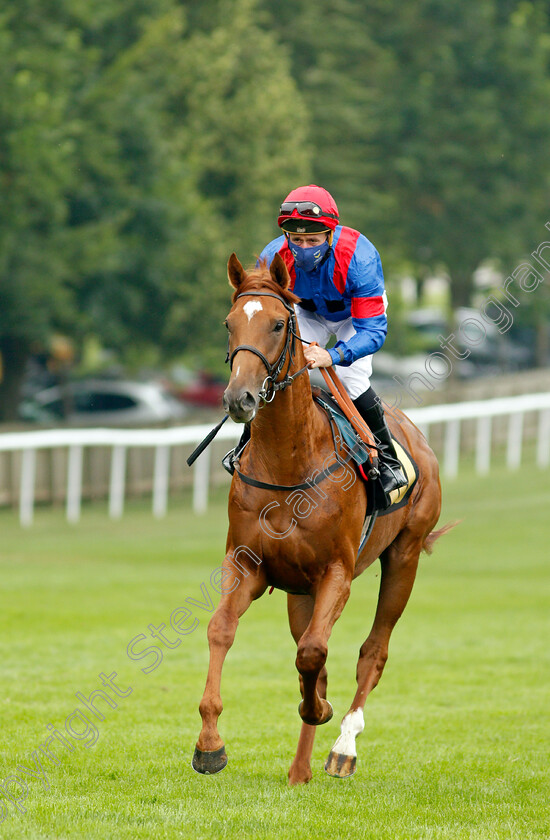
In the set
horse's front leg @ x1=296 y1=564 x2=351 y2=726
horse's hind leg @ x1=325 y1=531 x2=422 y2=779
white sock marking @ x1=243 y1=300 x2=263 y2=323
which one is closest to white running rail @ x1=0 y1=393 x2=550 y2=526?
horse's hind leg @ x1=325 y1=531 x2=422 y2=779

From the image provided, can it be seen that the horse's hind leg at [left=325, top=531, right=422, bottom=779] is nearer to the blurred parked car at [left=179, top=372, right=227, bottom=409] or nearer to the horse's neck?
the horse's neck

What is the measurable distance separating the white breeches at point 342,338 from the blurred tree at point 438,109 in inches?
915

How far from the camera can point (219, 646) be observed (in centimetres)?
531

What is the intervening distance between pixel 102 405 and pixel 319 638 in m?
21.3

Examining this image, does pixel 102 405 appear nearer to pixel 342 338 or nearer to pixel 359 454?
pixel 342 338

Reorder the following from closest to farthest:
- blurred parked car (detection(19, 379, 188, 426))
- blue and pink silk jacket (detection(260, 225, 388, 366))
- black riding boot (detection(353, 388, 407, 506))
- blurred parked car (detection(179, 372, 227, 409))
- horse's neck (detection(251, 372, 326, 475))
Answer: horse's neck (detection(251, 372, 326, 475)) → blue and pink silk jacket (detection(260, 225, 388, 366)) → black riding boot (detection(353, 388, 407, 506)) → blurred parked car (detection(19, 379, 188, 426)) → blurred parked car (detection(179, 372, 227, 409))

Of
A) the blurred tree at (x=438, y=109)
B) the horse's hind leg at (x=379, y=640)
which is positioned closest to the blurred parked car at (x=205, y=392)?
the blurred tree at (x=438, y=109)

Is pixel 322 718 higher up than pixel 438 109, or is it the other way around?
pixel 438 109

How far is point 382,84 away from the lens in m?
30.8

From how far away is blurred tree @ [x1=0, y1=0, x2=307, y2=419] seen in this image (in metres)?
19.5

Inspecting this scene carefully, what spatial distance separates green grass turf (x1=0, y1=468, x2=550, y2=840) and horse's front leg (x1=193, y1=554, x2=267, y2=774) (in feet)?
0.86

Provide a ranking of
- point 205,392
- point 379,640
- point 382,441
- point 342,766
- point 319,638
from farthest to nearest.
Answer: point 205,392
point 379,640
point 382,441
point 342,766
point 319,638

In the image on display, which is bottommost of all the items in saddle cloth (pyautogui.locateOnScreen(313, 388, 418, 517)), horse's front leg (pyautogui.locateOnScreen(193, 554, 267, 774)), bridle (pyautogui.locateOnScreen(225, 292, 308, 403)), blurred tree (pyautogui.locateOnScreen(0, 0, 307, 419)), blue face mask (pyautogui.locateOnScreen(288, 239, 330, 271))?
horse's front leg (pyautogui.locateOnScreen(193, 554, 267, 774))

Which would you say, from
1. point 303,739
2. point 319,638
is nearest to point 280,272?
point 319,638
